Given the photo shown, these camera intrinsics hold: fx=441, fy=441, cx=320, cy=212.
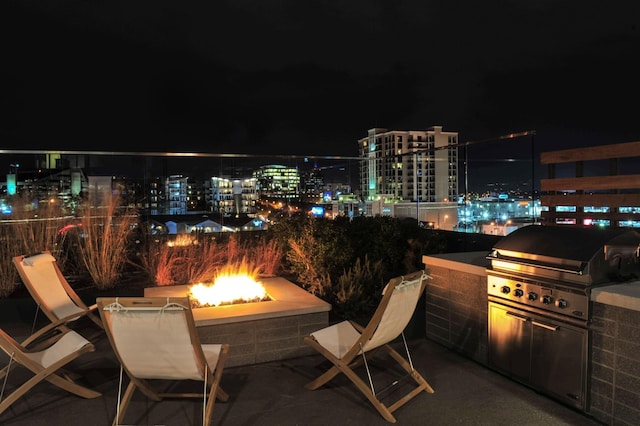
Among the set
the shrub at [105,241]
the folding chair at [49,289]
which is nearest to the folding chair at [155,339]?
the folding chair at [49,289]

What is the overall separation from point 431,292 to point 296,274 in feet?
7.11

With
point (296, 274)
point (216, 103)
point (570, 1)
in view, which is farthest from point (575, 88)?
point (296, 274)

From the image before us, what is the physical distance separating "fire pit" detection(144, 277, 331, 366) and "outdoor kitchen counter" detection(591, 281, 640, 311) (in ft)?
6.73

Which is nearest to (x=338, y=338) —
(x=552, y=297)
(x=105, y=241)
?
(x=552, y=297)

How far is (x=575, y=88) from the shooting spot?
15422mm

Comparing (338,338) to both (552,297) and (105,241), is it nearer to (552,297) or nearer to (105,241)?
(552,297)

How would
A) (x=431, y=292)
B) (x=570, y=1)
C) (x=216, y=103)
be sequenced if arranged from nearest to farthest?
1. (x=431, y=292)
2. (x=570, y=1)
3. (x=216, y=103)

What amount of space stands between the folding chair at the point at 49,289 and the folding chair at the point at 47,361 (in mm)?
755

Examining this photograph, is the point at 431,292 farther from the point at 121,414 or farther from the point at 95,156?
the point at 95,156

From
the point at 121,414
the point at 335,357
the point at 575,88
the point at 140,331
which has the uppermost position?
the point at 575,88

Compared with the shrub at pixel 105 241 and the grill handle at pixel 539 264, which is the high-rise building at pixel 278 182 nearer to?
the shrub at pixel 105 241

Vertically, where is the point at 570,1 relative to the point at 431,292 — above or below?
above

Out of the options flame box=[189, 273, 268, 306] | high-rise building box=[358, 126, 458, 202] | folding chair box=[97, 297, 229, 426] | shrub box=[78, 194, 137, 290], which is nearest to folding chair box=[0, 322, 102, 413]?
folding chair box=[97, 297, 229, 426]

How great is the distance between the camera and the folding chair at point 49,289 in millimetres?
3826
